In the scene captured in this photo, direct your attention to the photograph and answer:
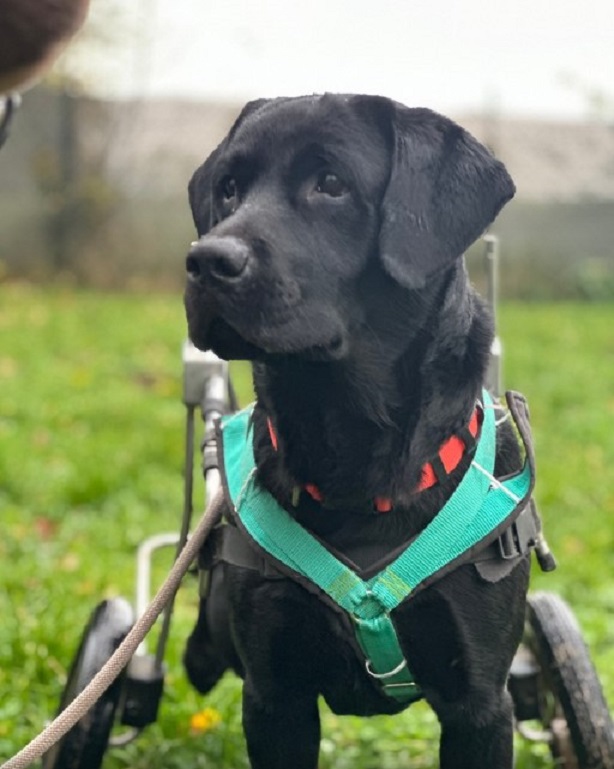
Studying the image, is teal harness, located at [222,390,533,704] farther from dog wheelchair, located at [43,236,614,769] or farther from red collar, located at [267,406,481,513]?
dog wheelchair, located at [43,236,614,769]

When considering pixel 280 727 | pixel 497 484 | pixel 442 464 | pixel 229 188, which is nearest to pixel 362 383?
pixel 442 464

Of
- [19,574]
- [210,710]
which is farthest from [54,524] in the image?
[210,710]

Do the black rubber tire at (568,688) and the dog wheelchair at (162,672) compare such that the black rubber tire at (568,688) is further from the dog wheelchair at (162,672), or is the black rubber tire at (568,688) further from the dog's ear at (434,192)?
the dog's ear at (434,192)

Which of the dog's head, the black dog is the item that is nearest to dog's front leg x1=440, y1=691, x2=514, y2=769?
the black dog

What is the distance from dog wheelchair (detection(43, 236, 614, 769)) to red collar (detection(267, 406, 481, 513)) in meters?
0.39

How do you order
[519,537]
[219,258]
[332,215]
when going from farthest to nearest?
[519,537]
[332,215]
[219,258]

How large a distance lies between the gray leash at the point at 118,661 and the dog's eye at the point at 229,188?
1.98ft

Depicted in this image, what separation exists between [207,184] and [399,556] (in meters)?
0.83

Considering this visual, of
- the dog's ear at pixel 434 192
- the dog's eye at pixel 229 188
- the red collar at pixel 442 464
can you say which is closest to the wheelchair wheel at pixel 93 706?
the red collar at pixel 442 464

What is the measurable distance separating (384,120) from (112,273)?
10559 mm

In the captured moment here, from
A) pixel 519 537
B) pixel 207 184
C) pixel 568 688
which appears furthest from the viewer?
pixel 568 688

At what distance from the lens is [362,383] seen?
224 centimetres

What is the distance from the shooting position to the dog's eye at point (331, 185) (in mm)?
2168

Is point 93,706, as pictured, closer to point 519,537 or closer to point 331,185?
point 519,537
